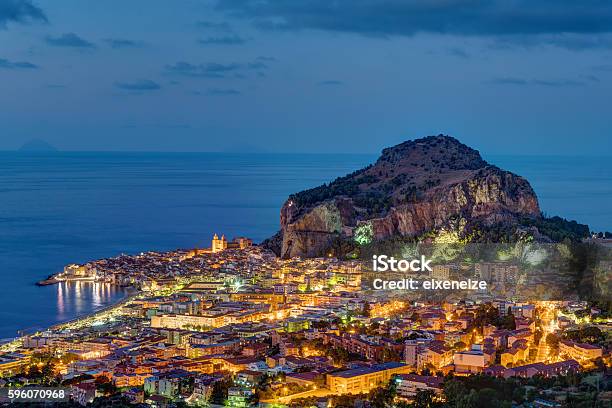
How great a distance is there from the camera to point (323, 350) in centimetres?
1423

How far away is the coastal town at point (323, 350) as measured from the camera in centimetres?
1166

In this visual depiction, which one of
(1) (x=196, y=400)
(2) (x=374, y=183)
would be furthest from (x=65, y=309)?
(2) (x=374, y=183)

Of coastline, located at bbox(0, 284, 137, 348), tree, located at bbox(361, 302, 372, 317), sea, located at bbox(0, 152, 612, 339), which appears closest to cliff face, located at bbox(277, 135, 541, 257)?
sea, located at bbox(0, 152, 612, 339)

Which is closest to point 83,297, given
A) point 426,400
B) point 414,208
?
point 414,208

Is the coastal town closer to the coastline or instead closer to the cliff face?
the coastline

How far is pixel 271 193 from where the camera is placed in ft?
175

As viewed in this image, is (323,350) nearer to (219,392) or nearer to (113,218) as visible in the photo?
(219,392)

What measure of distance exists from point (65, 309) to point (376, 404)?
1025cm

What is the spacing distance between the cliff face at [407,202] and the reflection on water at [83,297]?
18.8 feet

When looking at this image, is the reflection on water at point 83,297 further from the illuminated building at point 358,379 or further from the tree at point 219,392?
the illuminated building at point 358,379

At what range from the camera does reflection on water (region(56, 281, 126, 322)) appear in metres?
19.4

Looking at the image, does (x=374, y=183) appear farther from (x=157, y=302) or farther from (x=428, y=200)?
(x=157, y=302)

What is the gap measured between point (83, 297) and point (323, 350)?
8810mm

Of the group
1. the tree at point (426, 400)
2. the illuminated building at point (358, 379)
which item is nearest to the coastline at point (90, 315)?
the illuminated building at point (358, 379)
